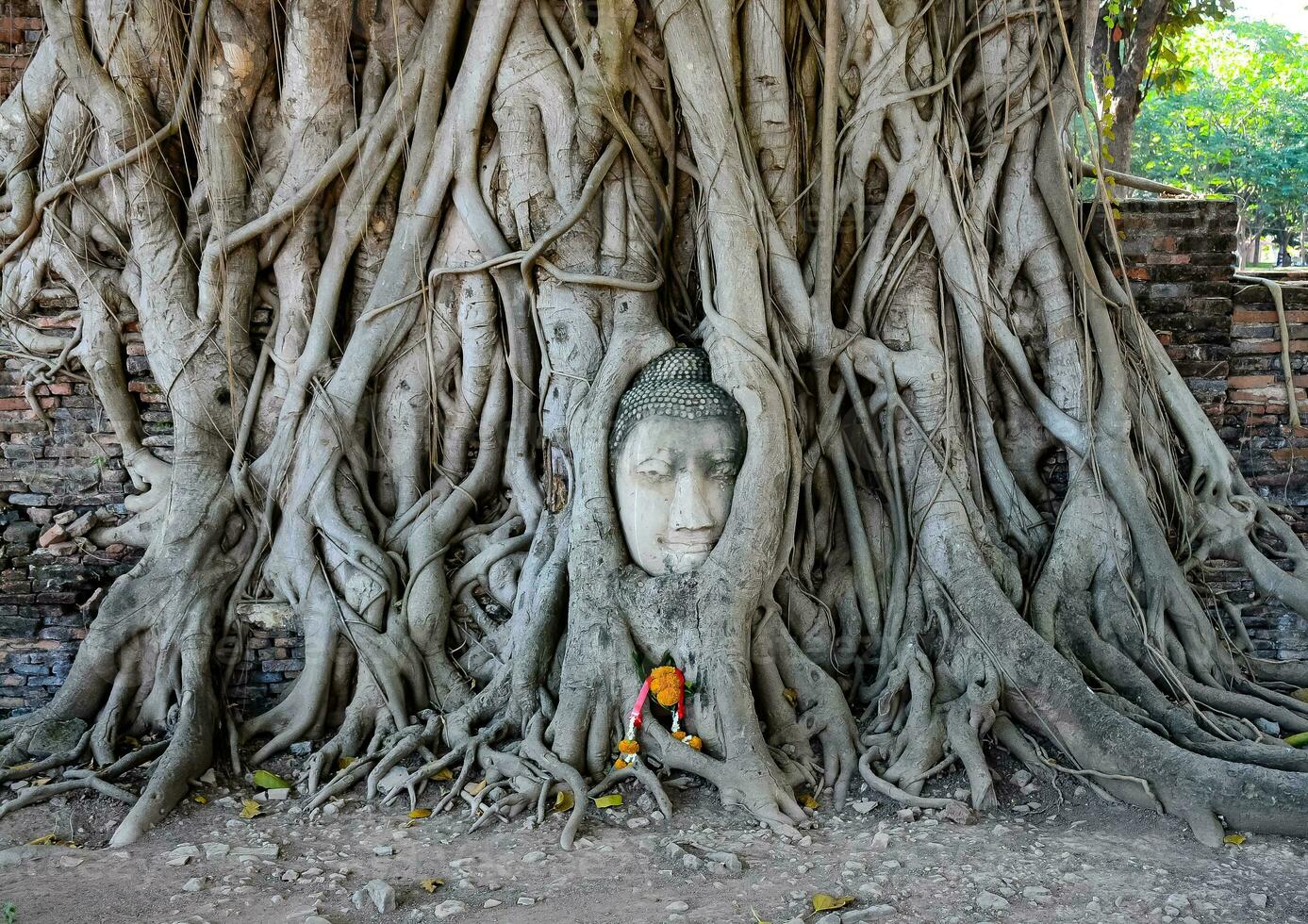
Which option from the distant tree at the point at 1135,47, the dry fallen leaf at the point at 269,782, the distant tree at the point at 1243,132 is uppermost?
the distant tree at the point at 1243,132

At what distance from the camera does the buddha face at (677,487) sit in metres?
3.30

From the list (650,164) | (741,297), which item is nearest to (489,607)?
(741,297)

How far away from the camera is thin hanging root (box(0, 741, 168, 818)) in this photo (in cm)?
308

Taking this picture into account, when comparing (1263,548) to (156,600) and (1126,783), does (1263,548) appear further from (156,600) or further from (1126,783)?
(156,600)

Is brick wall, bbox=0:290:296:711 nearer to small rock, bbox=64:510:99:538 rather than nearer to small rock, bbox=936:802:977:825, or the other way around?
small rock, bbox=64:510:99:538

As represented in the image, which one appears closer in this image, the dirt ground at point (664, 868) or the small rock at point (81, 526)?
the dirt ground at point (664, 868)

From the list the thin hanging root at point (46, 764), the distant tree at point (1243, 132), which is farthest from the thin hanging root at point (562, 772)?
the distant tree at point (1243, 132)

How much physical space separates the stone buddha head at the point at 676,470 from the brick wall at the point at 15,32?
2897 mm

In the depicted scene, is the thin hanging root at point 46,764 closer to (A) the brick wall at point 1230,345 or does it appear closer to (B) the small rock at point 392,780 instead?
(B) the small rock at point 392,780

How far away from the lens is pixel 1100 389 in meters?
3.74

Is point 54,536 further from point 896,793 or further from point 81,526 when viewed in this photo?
point 896,793

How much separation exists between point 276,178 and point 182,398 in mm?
904

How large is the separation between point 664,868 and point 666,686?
0.63 m

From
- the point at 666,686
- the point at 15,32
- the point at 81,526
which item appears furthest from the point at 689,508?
the point at 15,32
